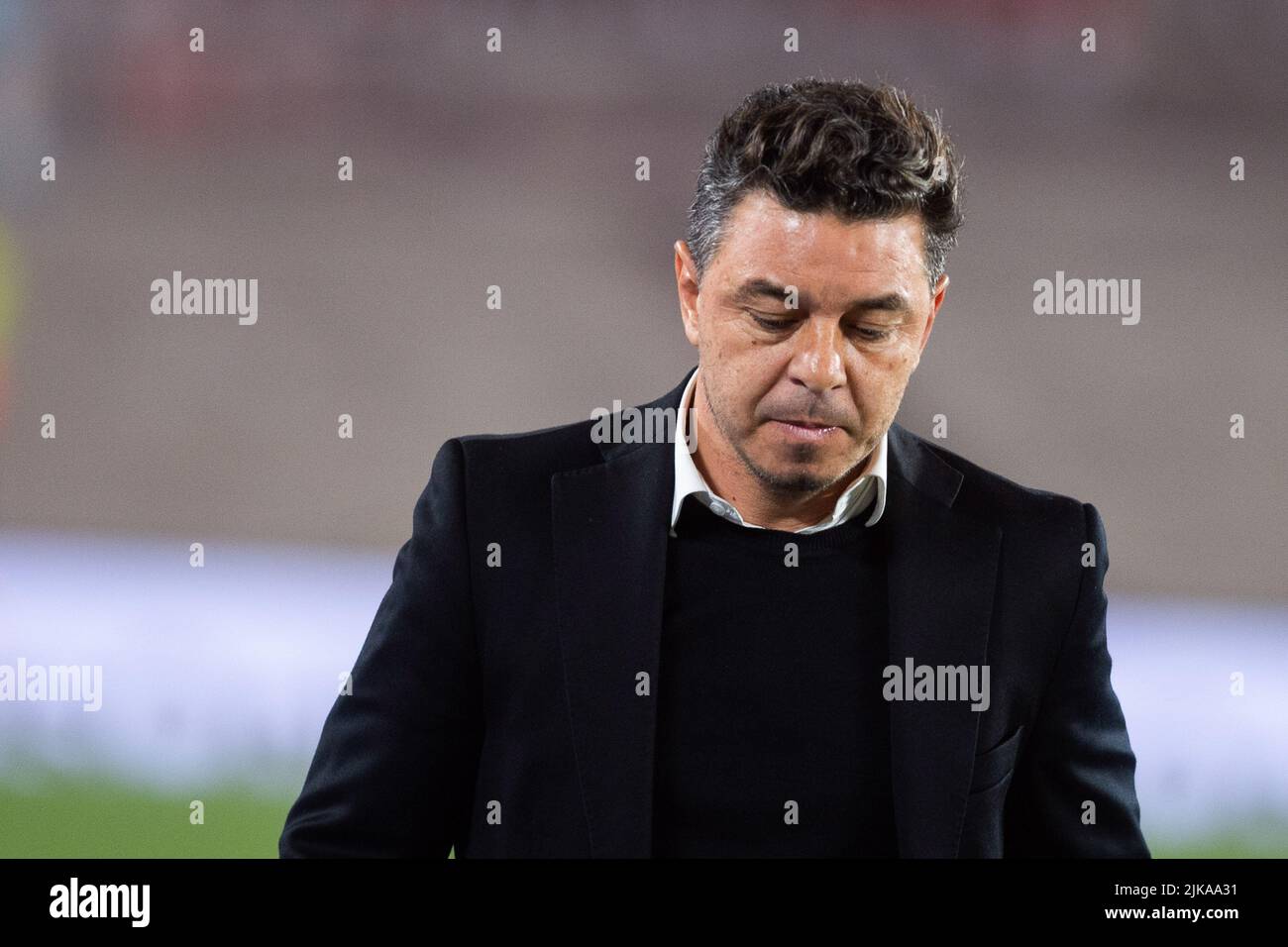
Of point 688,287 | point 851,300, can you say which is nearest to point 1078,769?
point 851,300

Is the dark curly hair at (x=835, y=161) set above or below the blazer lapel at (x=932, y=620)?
above

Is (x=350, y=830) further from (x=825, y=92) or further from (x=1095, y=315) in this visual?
(x=1095, y=315)

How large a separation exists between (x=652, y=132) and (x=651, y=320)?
0.39 metres

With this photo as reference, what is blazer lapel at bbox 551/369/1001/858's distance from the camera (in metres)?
1.51

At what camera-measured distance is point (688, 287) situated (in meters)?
1.70

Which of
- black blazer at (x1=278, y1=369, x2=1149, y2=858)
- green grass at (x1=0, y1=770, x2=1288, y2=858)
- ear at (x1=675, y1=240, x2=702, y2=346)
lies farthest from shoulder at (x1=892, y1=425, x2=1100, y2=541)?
green grass at (x1=0, y1=770, x2=1288, y2=858)

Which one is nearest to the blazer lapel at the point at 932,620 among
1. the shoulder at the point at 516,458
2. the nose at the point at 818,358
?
the nose at the point at 818,358

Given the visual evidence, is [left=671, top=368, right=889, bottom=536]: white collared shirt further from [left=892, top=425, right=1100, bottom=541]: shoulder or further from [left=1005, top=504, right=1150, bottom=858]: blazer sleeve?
[left=1005, top=504, right=1150, bottom=858]: blazer sleeve

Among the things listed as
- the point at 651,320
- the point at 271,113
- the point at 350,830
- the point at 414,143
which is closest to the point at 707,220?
the point at 350,830

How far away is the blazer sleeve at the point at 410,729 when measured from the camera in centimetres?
153

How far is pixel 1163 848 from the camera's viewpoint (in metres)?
2.55

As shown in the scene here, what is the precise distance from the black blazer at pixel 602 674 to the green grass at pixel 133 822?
3.34 feet

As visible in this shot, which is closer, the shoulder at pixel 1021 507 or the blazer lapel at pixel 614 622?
the blazer lapel at pixel 614 622

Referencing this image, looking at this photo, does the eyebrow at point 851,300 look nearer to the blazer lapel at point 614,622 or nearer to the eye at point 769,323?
the eye at point 769,323
